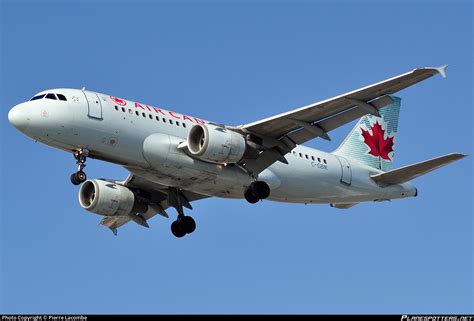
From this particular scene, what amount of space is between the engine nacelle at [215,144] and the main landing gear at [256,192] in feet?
5.25

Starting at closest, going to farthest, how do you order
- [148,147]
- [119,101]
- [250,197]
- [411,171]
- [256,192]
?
[148,147], [119,101], [256,192], [250,197], [411,171]

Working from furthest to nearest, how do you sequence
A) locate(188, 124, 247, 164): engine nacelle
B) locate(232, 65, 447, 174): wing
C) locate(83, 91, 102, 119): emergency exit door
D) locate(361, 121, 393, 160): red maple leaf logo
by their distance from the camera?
locate(361, 121, 393, 160): red maple leaf logo < locate(188, 124, 247, 164): engine nacelle < locate(83, 91, 102, 119): emergency exit door < locate(232, 65, 447, 174): wing

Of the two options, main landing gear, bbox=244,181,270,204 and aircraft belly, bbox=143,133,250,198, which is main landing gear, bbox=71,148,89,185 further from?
main landing gear, bbox=244,181,270,204

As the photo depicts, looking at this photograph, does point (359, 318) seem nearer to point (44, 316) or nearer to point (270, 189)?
point (44, 316)

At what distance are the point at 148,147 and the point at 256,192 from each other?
16.6 ft

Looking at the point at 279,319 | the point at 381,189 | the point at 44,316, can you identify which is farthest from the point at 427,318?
the point at 381,189

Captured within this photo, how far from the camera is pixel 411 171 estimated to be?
159ft

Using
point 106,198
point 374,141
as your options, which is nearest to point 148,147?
point 106,198

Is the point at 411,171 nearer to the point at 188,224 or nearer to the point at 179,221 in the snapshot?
the point at 188,224

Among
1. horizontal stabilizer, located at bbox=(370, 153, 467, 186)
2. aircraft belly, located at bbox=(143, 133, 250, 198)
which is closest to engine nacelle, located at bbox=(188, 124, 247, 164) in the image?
aircraft belly, located at bbox=(143, 133, 250, 198)

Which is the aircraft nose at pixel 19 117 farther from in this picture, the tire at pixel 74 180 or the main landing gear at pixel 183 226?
the main landing gear at pixel 183 226

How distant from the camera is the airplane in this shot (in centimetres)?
4262

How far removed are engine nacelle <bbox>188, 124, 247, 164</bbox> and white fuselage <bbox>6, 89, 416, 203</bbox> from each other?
0.69 m

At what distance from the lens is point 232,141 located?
144 feet
